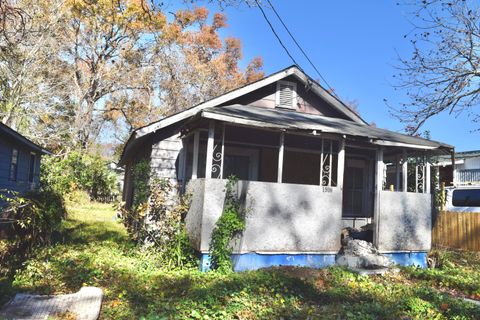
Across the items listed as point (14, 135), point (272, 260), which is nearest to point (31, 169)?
point (14, 135)

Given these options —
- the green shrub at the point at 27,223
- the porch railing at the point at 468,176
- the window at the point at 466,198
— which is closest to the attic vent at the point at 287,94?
the green shrub at the point at 27,223

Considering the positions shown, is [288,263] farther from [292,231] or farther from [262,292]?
[262,292]

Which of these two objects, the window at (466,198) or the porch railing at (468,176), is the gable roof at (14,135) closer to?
the window at (466,198)

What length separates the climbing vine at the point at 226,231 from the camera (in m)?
7.67

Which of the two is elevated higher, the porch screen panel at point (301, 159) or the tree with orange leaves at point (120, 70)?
the tree with orange leaves at point (120, 70)

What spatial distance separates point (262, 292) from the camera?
6.60 m

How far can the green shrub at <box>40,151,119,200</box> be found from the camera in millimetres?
22766

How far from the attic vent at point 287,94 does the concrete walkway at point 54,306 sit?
298 inches

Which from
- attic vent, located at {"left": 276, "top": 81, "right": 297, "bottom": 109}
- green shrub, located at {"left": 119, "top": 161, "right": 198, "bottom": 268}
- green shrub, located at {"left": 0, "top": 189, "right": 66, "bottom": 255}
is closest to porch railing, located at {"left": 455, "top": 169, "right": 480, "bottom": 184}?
attic vent, located at {"left": 276, "top": 81, "right": 297, "bottom": 109}

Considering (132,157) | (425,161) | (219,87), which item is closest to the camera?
(425,161)

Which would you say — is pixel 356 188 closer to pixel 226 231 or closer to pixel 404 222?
pixel 404 222

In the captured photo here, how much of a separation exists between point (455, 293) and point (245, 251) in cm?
433

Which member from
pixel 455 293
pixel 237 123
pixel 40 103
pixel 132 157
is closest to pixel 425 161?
pixel 455 293

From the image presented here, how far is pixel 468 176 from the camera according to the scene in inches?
938
